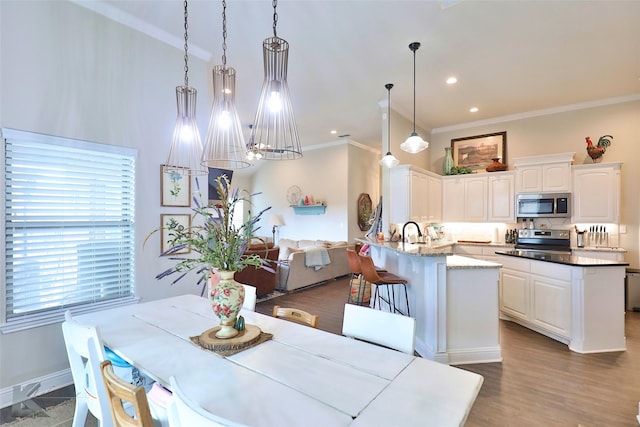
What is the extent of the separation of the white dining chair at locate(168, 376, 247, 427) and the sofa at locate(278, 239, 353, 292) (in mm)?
4418

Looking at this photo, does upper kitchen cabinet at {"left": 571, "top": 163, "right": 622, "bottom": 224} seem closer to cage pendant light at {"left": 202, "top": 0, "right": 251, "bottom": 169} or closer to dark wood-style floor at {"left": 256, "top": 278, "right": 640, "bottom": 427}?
dark wood-style floor at {"left": 256, "top": 278, "right": 640, "bottom": 427}

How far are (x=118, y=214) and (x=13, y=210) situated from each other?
69 centimetres

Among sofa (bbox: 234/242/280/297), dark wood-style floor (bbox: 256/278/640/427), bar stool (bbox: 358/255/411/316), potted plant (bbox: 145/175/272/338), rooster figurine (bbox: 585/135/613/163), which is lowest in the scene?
dark wood-style floor (bbox: 256/278/640/427)

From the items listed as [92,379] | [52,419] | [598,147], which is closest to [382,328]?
[92,379]

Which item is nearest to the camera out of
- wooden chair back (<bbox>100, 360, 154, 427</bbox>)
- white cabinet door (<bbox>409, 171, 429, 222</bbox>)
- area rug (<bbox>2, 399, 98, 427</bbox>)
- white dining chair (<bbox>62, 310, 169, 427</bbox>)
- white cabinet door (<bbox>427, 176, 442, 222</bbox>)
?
wooden chair back (<bbox>100, 360, 154, 427</bbox>)

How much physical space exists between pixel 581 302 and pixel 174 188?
4328mm

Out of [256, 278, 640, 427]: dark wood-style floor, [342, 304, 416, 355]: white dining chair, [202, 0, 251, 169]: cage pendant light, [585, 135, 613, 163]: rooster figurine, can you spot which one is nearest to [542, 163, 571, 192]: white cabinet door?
[585, 135, 613, 163]: rooster figurine

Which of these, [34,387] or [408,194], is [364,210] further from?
[34,387]

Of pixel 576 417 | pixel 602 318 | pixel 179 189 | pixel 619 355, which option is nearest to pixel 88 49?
pixel 179 189

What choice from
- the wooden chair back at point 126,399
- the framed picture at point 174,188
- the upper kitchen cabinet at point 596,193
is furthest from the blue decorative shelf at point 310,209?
the wooden chair back at point 126,399

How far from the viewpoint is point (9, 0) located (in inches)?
86.5

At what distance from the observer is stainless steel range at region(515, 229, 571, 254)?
488cm

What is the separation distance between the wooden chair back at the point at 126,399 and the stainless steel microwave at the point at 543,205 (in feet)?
19.1

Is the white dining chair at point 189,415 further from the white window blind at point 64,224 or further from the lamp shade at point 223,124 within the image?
the white window blind at point 64,224
